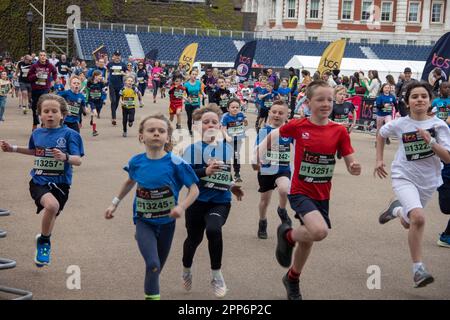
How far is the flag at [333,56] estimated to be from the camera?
25250mm

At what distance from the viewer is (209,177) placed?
6.30m

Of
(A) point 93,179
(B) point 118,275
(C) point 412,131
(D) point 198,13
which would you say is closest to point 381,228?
(C) point 412,131

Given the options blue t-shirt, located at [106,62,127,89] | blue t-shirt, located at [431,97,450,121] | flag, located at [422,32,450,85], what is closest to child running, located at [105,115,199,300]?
blue t-shirt, located at [431,97,450,121]

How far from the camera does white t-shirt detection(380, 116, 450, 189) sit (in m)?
6.55

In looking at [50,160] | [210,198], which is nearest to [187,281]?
[210,198]

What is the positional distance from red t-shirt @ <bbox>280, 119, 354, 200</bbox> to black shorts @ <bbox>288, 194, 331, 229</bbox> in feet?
0.12

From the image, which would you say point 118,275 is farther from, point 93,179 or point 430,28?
point 430,28

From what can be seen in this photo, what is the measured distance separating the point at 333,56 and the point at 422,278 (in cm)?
2026

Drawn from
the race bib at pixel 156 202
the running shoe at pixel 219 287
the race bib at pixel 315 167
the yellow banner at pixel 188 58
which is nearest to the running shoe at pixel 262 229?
the running shoe at pixel 219 287

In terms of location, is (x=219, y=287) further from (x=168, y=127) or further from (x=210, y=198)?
(x=168, y=127)

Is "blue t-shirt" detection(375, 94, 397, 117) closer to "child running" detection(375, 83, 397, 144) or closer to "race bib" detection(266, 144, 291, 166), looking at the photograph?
"child running" detection(375, 83, 397, 144)

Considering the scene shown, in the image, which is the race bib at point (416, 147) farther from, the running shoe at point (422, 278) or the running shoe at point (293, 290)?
the running shoe at point (293, 290)

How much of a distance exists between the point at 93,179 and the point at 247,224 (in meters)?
4.07
